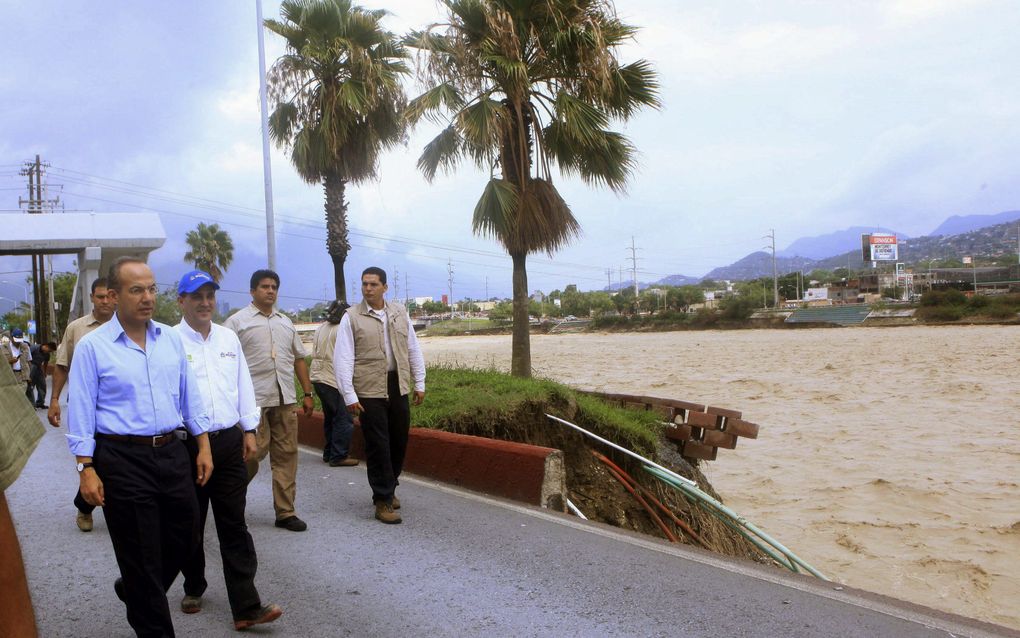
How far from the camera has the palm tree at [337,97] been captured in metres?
16.1

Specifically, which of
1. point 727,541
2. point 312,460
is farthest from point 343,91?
point 727,541

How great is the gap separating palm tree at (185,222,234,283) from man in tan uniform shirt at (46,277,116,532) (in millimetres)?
41431

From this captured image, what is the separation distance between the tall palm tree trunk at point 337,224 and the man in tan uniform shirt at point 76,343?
10703 millimetres

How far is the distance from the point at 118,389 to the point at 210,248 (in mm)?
46579

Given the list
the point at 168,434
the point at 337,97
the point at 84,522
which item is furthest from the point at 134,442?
the point at 337,97

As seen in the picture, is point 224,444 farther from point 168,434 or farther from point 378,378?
point 378,378

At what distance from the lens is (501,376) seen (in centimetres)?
1090

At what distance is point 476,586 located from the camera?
4535 millimetres

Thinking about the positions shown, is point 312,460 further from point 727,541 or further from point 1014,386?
point 1014,386

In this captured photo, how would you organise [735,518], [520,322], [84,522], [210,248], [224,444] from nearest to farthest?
[224,444] → [84,522] → [735,518] → [520,322] → [210,248]

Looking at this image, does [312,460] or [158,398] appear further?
[312,460]

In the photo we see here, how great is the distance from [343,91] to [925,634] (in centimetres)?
1425

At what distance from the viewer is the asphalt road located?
3932 millimetres

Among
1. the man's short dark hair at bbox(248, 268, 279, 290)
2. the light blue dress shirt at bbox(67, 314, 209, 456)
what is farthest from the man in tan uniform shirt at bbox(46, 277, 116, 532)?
the light blue dress shirt at bbox(67, 314, 209, 456)
